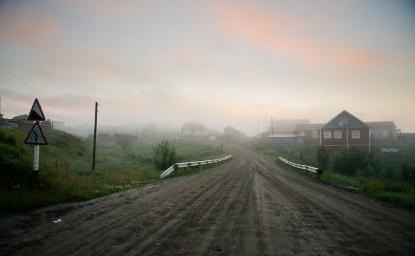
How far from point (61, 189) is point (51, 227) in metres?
5.33

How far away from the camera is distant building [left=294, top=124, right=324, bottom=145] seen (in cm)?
7600

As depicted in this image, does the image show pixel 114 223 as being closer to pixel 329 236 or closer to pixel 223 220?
pixel 223 220

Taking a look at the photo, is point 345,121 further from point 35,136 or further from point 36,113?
point 35,136

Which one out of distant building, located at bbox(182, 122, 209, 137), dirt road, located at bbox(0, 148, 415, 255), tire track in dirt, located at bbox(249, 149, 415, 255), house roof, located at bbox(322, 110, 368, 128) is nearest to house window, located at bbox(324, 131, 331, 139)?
house roof, located at bbox(322, 110, 368, 128)

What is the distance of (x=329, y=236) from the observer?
7043 mm

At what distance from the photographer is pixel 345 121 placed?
57.1 meters

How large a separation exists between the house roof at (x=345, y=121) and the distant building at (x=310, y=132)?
1499 cm

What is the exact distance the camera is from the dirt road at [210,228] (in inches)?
235

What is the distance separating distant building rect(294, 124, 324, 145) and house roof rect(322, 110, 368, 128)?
15.0 meters

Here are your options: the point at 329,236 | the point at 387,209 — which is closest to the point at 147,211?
the point at 329,236

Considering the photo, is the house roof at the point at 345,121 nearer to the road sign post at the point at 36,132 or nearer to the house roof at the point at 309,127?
the house roof at the point at 309,127

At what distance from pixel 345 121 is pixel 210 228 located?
184 ft

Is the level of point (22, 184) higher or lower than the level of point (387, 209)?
higher

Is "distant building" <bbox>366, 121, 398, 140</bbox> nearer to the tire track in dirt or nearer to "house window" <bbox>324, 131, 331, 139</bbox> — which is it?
"house window" <bbox>324, 131, 331, 139</bbox>
